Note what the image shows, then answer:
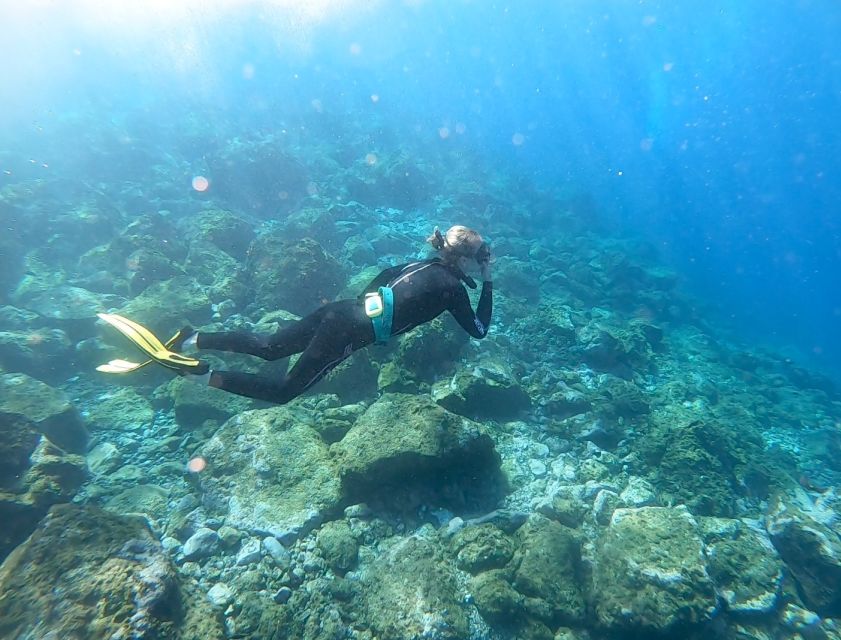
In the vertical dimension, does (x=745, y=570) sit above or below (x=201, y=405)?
below

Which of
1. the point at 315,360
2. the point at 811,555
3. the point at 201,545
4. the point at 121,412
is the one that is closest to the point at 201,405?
the point at 121,412

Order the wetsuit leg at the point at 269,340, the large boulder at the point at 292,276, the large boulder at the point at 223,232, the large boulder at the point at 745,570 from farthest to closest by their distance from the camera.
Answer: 1. the large boulder at the point at 223,232
2. the large boulder at the point at 292,276
3. the large boulder at the point at 745,570
4. the wetsuit leg at the point at 269,340

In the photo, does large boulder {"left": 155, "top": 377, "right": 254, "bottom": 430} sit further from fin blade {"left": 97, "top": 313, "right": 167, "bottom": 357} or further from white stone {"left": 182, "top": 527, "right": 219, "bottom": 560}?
fin blade {"left": 97, "top": 313, "right": 167, "bottom": 357}

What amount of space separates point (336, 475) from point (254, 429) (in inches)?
62.5

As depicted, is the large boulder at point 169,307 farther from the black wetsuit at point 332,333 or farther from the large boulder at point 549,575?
the large boulder at point 549,575

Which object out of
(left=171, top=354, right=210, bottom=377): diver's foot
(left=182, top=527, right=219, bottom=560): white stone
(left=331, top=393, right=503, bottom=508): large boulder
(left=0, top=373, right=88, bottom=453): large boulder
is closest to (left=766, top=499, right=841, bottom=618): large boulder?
(left=331, top=393, right=503, bottom=508): large boulder

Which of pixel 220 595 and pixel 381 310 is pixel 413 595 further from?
pixel 381 310

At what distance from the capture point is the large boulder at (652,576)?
14.7 ft

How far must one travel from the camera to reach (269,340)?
446 centimetres

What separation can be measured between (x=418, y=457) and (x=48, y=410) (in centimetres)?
650

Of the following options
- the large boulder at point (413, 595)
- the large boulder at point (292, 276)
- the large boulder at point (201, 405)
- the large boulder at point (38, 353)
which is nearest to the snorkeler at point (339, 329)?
the large boulder at point (413, 595)

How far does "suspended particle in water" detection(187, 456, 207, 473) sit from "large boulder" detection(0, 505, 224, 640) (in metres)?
1.56

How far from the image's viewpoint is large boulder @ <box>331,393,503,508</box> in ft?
17.7

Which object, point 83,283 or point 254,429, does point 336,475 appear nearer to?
point 254,429
